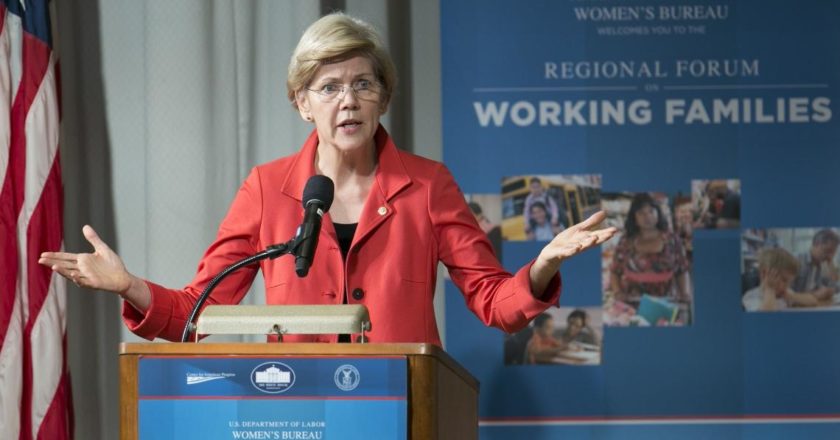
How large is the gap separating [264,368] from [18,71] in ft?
9.04

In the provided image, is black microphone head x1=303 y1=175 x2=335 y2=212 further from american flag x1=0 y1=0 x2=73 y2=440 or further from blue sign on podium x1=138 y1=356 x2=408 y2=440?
american flag x1=0 y1=0 x2=73 y2=440

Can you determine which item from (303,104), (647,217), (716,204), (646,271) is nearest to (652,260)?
(646,271)

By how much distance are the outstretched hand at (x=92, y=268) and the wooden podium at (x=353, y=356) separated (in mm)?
427

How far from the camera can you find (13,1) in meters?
4.34

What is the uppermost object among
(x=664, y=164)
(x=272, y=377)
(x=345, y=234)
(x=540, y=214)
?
(x=664, y=164)

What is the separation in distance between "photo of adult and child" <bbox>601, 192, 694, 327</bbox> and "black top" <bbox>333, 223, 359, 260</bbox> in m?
1.87

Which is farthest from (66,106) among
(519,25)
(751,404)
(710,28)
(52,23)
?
(751,404)

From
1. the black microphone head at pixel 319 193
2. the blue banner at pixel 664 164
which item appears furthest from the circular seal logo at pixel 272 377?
the blue banner at pixel 664 164

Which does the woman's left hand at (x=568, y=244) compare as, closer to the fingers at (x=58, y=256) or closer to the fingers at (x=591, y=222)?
the fingers at (x=591, y=222)

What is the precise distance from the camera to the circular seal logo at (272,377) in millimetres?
1948

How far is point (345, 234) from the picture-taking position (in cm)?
292

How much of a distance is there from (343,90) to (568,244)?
0.77 meters

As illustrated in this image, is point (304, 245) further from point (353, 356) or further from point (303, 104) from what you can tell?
point (303, 104)

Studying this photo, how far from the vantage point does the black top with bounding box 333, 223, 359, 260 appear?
2.90 meters
